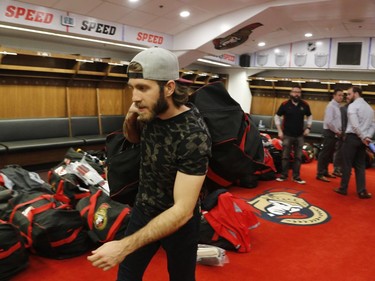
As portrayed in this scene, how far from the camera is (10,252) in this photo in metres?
2.30

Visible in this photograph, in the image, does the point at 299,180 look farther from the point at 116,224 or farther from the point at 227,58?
the point at 227,58

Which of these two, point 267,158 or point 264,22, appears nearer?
point 267,158

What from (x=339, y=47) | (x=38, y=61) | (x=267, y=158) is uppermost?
(x=339, y=47)

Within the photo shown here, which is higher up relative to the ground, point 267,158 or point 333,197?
point 267,158

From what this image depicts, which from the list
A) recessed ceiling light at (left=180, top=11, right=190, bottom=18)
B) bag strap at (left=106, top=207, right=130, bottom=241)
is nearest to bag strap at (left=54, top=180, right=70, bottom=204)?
bag strap at (left=106, top=207, right=130, bottom=241)

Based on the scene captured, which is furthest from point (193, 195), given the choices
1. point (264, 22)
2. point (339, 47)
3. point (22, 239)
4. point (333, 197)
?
point (339, 47)

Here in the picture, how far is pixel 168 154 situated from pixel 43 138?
552cm

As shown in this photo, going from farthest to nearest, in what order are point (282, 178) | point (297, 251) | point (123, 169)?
point (282, 178)
point (297, 251)
point (123, 169)

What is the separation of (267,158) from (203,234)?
9.24ft

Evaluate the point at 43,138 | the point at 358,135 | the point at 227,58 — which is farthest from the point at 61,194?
the point at 227,58

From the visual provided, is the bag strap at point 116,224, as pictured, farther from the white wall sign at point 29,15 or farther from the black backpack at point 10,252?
the white wall sign at point 29,15

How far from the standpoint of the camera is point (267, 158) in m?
5.41

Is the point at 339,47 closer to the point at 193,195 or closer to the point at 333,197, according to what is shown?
the point at 333,197

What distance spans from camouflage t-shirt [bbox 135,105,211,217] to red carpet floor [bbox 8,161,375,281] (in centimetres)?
134
